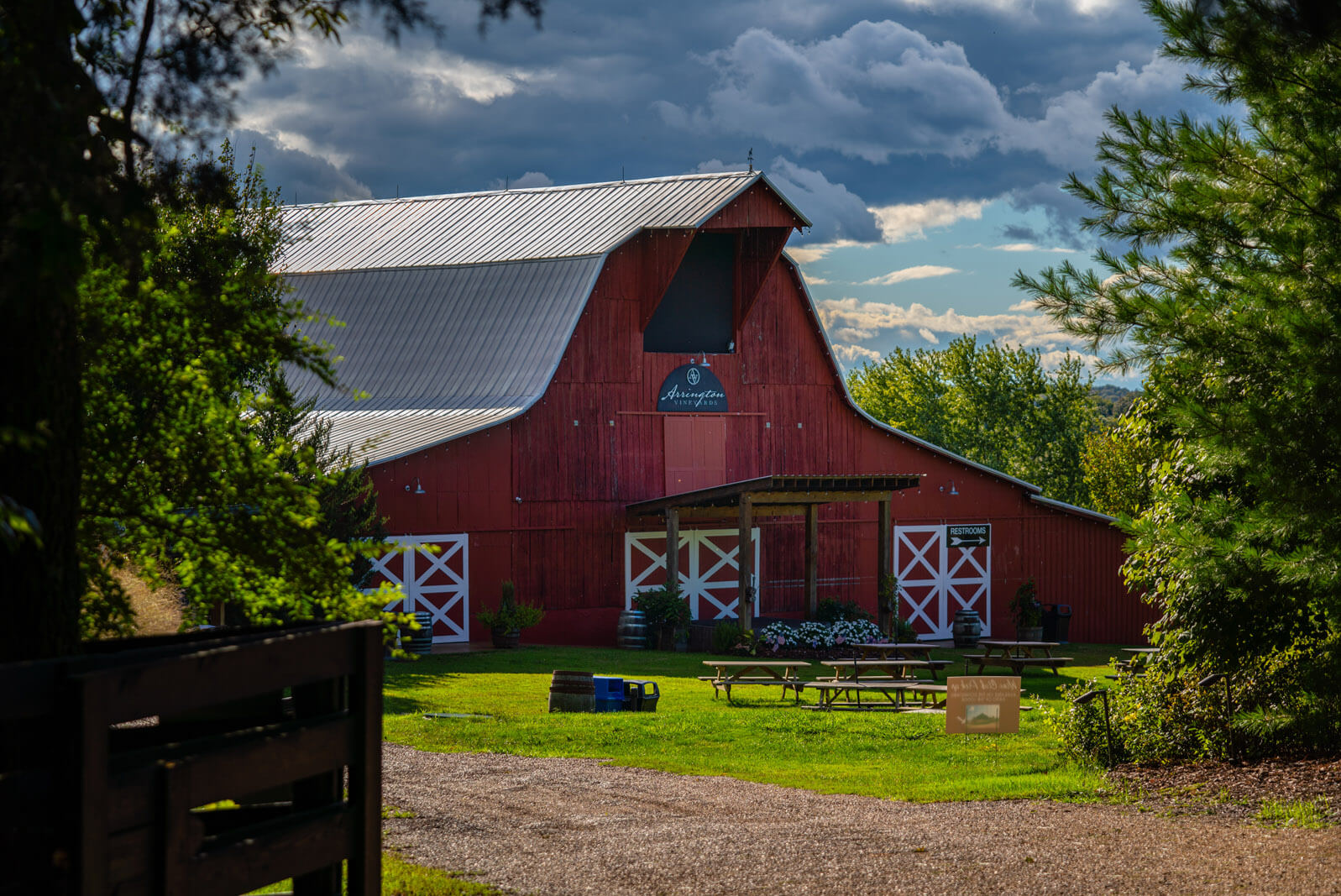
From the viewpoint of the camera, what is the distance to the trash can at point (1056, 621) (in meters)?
31.4

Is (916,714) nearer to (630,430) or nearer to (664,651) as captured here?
(664,651)

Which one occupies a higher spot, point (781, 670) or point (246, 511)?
point (246, 511)

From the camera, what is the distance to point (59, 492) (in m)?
4.86

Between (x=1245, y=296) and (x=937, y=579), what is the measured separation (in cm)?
2338

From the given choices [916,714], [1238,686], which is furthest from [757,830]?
[916,714]

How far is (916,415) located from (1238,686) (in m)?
62.2

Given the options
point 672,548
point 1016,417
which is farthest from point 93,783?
point 1016,417

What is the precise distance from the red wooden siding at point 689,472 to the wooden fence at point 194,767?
20.3 metres

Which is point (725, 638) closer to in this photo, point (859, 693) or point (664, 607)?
point (664, 607)

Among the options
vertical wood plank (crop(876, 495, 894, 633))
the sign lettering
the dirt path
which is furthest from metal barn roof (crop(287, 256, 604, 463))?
the dirt path

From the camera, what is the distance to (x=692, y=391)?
29.2 m

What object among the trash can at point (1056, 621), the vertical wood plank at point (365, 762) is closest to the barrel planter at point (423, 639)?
the trash can at point (1056, 621)

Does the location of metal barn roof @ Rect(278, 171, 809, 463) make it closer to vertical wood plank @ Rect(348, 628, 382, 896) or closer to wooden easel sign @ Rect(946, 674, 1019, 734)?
wooden easel sign @ Rect(946, 674, 1019, 734)

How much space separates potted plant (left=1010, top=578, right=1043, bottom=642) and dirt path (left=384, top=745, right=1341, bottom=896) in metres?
21.9
